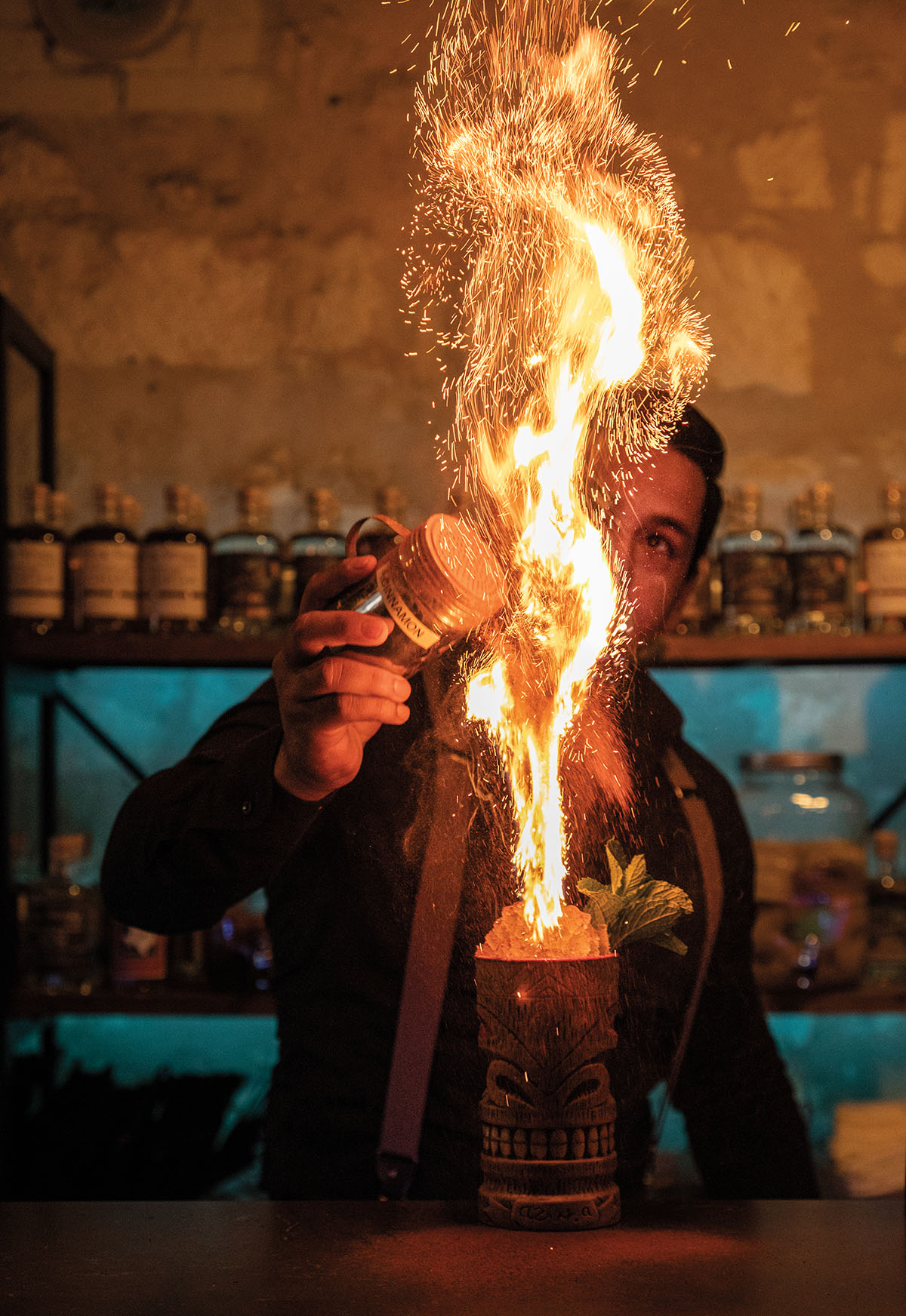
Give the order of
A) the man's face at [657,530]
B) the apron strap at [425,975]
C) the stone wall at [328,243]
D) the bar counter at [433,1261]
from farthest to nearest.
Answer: the stone wall at [328,243] < the man's face at [657,530] < the apron strap at [425,975] < the bar counter at [433,1261]

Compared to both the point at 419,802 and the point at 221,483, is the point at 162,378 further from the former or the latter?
the point at 419,802

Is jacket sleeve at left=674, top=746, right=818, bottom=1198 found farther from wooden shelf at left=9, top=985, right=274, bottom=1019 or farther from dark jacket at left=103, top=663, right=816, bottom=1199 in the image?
wooden shelf at left=9, top=985, right=274, bottom=1019

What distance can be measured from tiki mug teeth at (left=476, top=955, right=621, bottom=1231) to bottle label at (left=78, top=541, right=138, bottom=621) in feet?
2.98

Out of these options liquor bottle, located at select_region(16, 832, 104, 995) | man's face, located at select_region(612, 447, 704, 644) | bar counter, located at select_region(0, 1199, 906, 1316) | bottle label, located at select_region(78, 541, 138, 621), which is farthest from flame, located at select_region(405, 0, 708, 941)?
liquor bottle, located at select_region(16, 832, 104, 995)

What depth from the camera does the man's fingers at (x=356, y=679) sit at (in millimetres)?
861

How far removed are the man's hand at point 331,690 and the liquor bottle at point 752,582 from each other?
0.76m

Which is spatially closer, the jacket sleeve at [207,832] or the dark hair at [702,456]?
the jacket sleeve at [207,832]

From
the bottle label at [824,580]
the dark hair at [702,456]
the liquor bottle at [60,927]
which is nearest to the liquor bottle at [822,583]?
the bottle label at [824,580]

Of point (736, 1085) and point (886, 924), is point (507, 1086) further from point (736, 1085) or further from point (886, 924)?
point (886, 924)

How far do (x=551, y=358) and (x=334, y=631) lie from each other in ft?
1.54

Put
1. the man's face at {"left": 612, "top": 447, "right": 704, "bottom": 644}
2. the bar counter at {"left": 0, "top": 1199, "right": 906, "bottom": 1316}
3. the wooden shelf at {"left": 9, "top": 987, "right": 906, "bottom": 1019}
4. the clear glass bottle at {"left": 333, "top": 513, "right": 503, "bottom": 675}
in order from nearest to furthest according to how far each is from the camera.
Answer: the bar counter at {"left": 0, "top": 1199, "right": 906, "bottom": 1316} → the clear glass bottle at {"left": 333, "top": 513, "right": 503, "bottom": 675} → the man's face at {"left": 612, "top": 447, "right": 704, "bottom": 644} → the wooden shelf at {"left": 9, "top": 987, "right": 906, "bottom": 1019}

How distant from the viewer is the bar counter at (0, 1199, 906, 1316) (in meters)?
0.69

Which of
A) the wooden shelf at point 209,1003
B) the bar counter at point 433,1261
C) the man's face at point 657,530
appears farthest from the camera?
the wooden shelf at point 209,1003

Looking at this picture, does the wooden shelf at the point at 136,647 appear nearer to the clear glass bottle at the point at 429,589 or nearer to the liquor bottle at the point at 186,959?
the liquor bottle at the point at 186,959
